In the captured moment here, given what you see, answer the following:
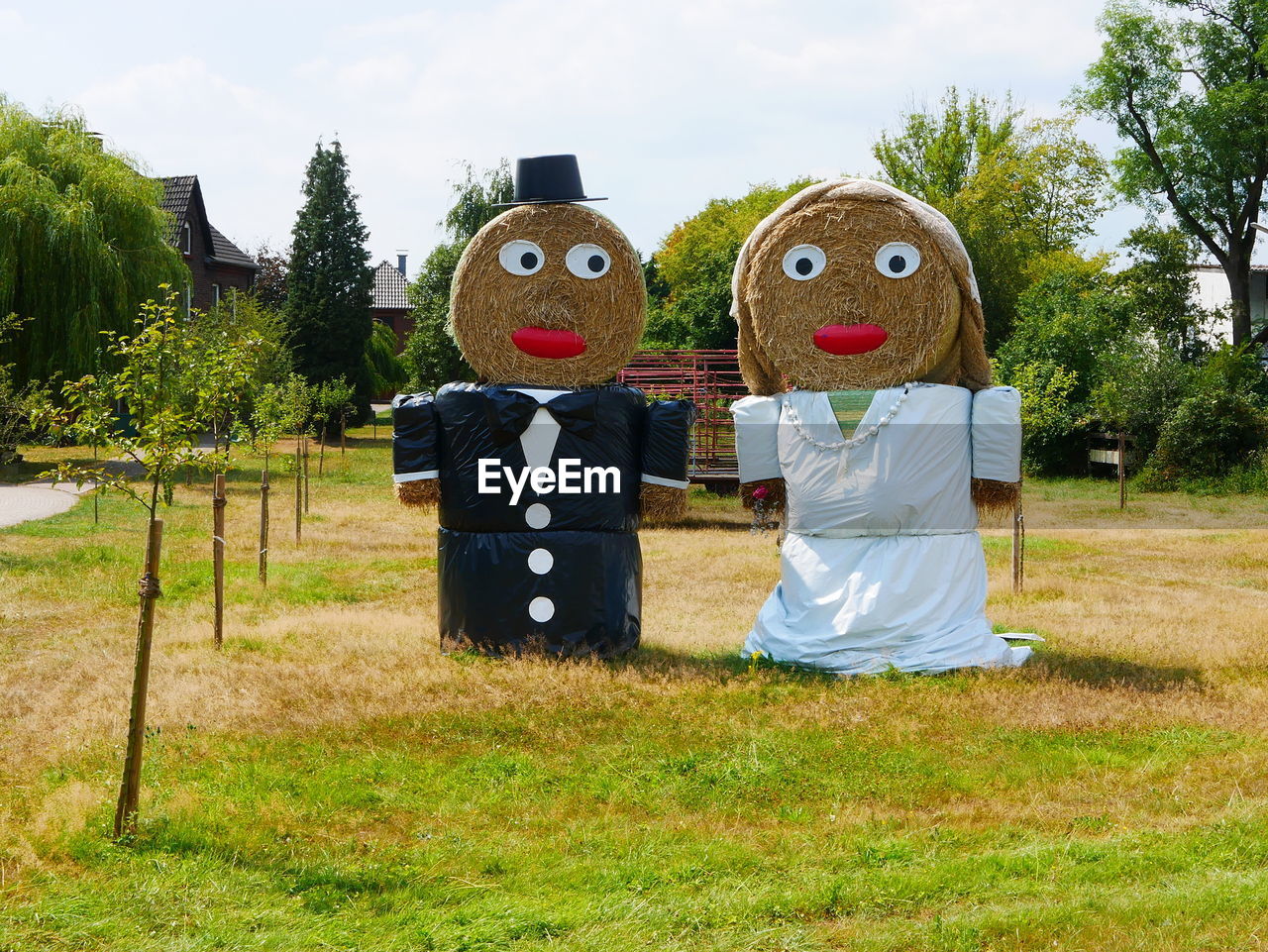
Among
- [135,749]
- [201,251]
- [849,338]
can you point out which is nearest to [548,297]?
[849,338]

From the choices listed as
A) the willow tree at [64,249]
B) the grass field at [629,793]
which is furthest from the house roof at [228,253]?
the grass field at [629,793]

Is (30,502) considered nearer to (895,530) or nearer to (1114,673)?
(895,530)

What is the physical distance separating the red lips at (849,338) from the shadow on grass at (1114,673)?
2.47 m

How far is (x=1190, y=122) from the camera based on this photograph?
3088 centimetres

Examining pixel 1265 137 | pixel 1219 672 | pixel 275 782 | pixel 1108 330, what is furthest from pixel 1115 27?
pixel 275 782

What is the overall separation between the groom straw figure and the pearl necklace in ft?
2.52

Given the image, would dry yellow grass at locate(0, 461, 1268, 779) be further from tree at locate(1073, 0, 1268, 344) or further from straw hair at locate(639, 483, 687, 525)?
tree at locate(1073, 0, 1268, 344)

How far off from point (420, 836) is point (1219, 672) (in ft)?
19.0

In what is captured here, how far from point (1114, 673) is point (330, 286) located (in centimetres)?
3664

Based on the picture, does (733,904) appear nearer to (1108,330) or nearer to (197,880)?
(197,880)

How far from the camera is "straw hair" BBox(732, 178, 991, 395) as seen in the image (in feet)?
29.0

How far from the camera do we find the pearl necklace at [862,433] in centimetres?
871

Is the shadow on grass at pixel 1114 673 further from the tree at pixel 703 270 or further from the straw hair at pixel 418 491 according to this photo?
the tree at pixel 703 270

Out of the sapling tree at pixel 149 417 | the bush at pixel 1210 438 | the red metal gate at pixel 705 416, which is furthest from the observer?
the bush at pixel 1210 438
